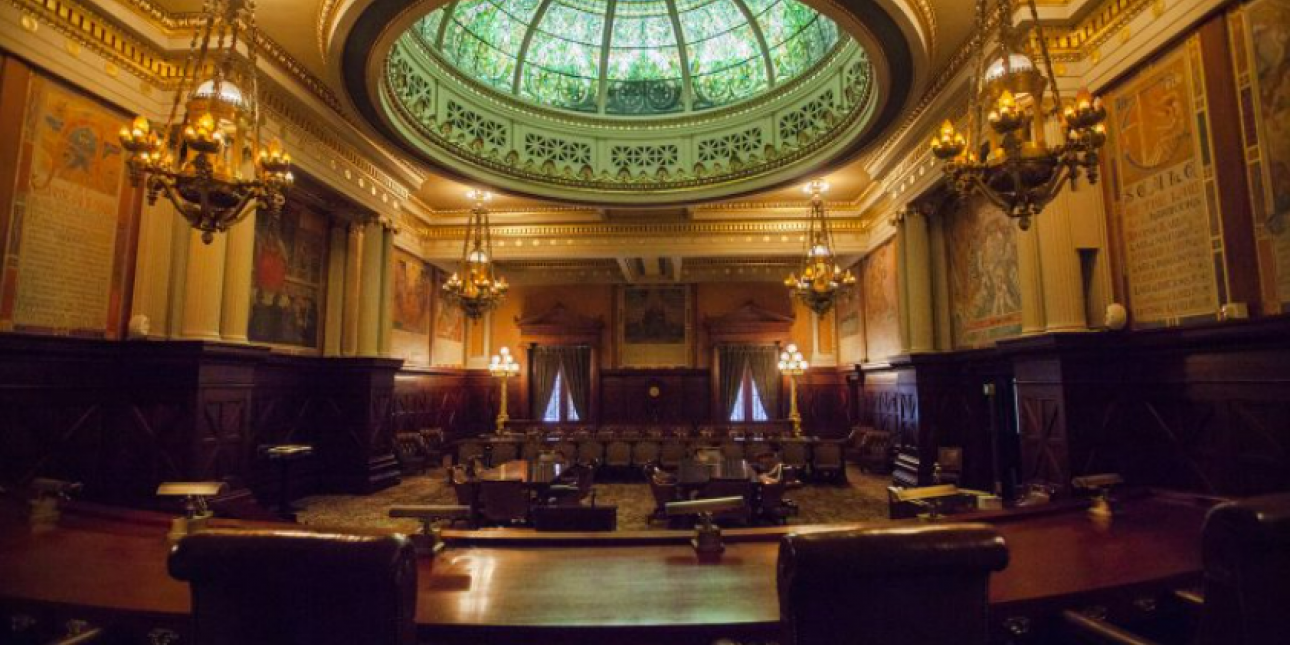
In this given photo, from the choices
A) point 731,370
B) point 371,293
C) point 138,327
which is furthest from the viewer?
point 731,370

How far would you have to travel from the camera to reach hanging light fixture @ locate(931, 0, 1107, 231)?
11.7ft

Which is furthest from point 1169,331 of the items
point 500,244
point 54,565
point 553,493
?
point 500,244

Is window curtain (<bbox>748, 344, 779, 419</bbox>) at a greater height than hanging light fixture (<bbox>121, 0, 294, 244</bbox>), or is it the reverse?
hanging light fixture (<bbox>121, 0, 294, 244</bbox>)

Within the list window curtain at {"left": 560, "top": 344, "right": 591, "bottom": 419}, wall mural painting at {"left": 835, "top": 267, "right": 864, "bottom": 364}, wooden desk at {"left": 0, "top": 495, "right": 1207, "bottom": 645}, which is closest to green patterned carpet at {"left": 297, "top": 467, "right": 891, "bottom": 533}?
wall mural painting at {"left": 835, "top": 267, "right": 864, "bottom": 364}

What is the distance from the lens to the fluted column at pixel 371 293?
10.4 meters

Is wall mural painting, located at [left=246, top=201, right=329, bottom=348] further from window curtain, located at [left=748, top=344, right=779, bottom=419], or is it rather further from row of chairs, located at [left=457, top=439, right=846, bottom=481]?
window curtain, located at [left=748, top=344, right=779, bottom=419]

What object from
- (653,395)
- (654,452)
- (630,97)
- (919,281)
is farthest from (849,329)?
(630,97)

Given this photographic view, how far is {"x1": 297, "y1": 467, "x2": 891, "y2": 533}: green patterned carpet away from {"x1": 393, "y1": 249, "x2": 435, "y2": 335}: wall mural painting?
3.71 meters

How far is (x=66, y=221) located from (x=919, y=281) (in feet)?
37.8

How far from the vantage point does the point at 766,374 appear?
16.3 meters

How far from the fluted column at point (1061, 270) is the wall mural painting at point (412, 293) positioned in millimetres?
11745

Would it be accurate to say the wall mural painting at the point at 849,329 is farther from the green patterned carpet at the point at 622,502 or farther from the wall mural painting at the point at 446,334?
the wall mural painting at the point at 446,334

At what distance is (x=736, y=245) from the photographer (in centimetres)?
1344

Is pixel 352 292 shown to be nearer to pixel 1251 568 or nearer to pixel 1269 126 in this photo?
pixel 1251 568
